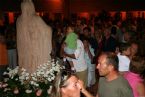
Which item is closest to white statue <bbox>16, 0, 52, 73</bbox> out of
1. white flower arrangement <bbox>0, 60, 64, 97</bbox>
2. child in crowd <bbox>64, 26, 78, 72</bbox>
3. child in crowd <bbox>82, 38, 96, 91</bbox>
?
white flower arrangement <bbox>0, 60, 64, 97</bbox>

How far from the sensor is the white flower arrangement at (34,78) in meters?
6.60

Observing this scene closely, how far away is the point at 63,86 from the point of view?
393 centimetres

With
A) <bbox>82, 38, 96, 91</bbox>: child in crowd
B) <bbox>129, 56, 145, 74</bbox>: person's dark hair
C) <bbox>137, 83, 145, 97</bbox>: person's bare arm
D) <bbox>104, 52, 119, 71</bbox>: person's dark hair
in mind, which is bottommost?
<bbox>82, 38, 96, 91</bbox>: child in crowd

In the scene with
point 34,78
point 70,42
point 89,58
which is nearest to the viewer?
point 34,78

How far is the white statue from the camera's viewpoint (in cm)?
702

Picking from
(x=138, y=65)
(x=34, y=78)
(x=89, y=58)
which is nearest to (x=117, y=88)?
(x=138, y=65)

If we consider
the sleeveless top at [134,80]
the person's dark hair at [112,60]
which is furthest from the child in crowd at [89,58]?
the person's dark hair at [112,60]

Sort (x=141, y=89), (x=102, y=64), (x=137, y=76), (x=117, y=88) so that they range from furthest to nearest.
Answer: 1. (x=137, y=76)
2. (x=141, y=89)
3. (x=102, y=64)
4. (x=117, y=88)

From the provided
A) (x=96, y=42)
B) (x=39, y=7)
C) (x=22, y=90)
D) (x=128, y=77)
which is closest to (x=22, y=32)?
(x=22, y=90)

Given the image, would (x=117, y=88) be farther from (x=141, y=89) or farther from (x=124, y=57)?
(x=124, y=57)

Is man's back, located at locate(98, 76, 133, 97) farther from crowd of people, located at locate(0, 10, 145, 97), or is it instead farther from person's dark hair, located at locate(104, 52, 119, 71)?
person's dark hair, located at locate(104, 52, 119, 71)

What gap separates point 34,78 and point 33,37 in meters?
0.74

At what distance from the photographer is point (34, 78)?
6773 millimetres

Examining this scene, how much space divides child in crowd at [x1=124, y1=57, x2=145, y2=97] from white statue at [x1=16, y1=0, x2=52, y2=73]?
221 centimetres
